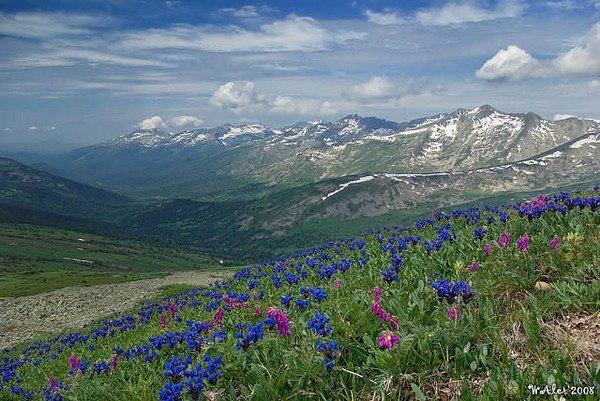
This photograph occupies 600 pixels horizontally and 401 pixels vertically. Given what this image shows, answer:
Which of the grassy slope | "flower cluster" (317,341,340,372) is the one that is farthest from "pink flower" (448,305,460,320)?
"flower cluster" (317,341,340,372)

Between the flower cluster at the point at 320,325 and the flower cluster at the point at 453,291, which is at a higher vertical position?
the flower cluster at the point at 453,291

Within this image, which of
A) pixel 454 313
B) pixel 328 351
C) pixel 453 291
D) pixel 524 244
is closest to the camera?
pixel 328 351

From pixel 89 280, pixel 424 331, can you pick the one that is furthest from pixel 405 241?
pixel 89 280

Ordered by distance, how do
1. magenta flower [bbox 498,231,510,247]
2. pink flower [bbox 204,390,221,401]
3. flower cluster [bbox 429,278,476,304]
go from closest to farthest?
pink flower [bbox 204,390,221,401] < flower cluster [bbox 429,278,476,304] < magenta flower [bbox 498,231,510,247]

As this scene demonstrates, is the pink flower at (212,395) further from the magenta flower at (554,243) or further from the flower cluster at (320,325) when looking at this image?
the magenta flower at (554,243)

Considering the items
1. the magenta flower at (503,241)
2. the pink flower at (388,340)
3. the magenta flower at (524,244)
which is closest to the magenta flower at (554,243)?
the magenta flower at (524,244)

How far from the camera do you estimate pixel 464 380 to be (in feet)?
14.2

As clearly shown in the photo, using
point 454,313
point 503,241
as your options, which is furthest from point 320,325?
point 503,241

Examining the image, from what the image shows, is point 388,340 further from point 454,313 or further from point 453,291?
point 453,291

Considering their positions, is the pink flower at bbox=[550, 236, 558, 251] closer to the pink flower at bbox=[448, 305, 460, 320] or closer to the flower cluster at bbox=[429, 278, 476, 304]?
the flower cluster at bbox=[429, 278, 476, 304]

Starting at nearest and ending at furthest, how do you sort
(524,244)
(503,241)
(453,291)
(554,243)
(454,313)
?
(454,313) < (453,291) < (554,243) < (524,244) < (503,241)

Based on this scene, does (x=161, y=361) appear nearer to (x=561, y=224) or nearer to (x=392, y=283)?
(x=392, y=283)

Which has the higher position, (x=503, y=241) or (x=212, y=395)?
(x=503, y=241)

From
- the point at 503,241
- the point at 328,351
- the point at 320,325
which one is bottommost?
the point at 328,351
